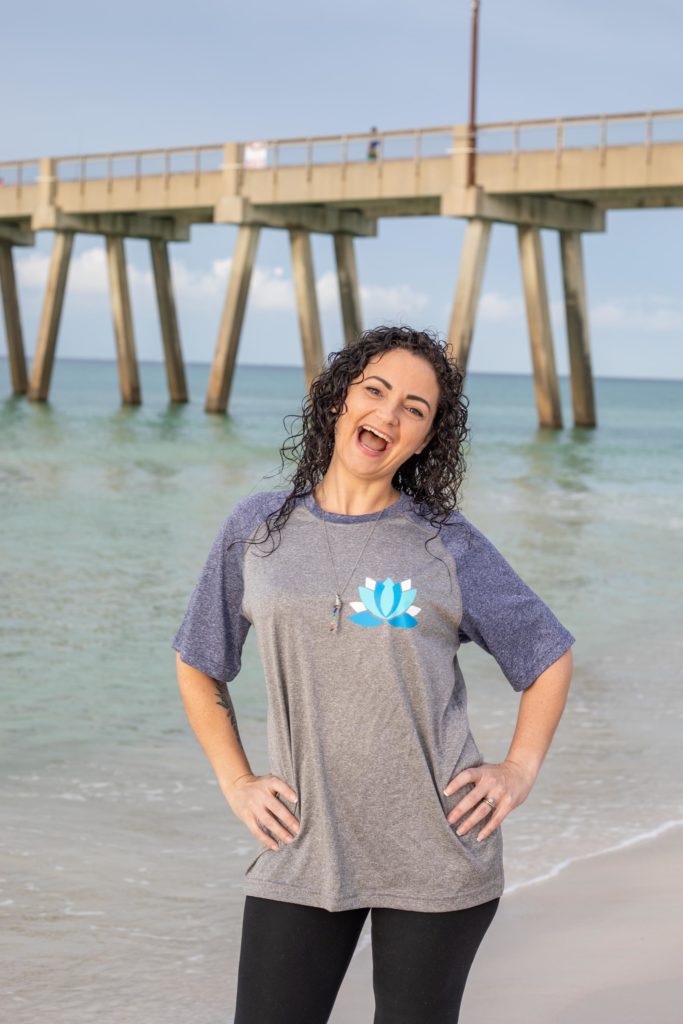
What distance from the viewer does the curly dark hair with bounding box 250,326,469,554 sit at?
8.59ft

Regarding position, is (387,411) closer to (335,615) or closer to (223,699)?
(335,615)

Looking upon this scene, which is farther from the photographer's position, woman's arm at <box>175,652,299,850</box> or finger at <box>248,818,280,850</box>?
woman's arm at <box>175,652,299,850</box>

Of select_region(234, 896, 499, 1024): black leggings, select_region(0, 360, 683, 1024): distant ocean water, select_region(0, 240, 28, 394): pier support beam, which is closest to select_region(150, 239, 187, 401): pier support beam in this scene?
select_region(0, 240, 28, 394): pier support beam

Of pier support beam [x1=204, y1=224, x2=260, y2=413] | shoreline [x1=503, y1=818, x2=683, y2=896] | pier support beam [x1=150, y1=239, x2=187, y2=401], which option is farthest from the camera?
pier support beam [x1=150, y1=239, x2=187, y2=401]

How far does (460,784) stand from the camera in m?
2.42

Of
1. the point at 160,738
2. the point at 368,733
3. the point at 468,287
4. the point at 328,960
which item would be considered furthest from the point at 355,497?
the point at 468,287

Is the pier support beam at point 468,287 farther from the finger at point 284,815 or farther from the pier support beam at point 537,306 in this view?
the finger at point 284,815

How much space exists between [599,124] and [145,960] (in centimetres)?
2740

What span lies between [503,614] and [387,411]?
391mm

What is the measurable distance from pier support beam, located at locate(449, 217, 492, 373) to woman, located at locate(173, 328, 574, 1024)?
3222 cm

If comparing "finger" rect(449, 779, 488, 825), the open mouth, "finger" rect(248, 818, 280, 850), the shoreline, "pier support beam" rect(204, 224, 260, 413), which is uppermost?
the open mouth

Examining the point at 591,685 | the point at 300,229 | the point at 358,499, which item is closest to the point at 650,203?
the point at 300,229

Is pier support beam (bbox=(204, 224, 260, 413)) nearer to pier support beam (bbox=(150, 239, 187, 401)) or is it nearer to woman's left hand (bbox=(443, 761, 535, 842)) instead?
pier support beam (bbox=(150, 239, 187, 401))

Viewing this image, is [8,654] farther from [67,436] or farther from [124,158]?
[124,158]
